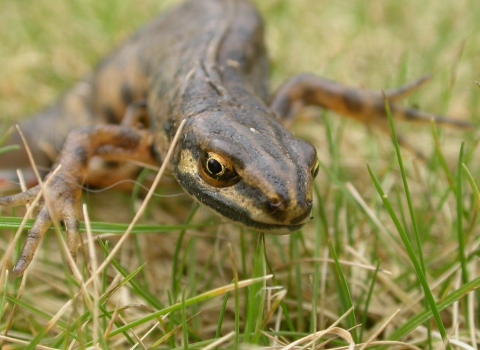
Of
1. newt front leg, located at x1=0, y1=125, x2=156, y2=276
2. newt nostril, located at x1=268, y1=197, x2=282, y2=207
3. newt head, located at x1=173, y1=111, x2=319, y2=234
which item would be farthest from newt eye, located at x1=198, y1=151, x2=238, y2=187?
newt front leg, located at x1=0, y1=125, x2=156, y2=276

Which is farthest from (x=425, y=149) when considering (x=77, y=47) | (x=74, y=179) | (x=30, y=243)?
A: (x=77, y=47)

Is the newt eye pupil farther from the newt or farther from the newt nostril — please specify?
the newt nostril

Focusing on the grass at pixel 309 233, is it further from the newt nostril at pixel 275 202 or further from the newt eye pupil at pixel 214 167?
the newt eye pupil at pixel 214 167

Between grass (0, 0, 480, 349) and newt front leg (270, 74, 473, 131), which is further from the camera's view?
newt front leg (270, 74, 473, 131)

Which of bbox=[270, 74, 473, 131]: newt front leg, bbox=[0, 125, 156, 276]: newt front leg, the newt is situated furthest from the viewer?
bbox=[270, 74, 473, 131]: newt front leg

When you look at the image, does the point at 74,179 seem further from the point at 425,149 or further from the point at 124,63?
the point at 425,149

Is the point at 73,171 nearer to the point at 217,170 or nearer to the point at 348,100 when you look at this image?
the point at 217,170

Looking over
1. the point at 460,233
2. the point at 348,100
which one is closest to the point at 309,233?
the point at 348,100
